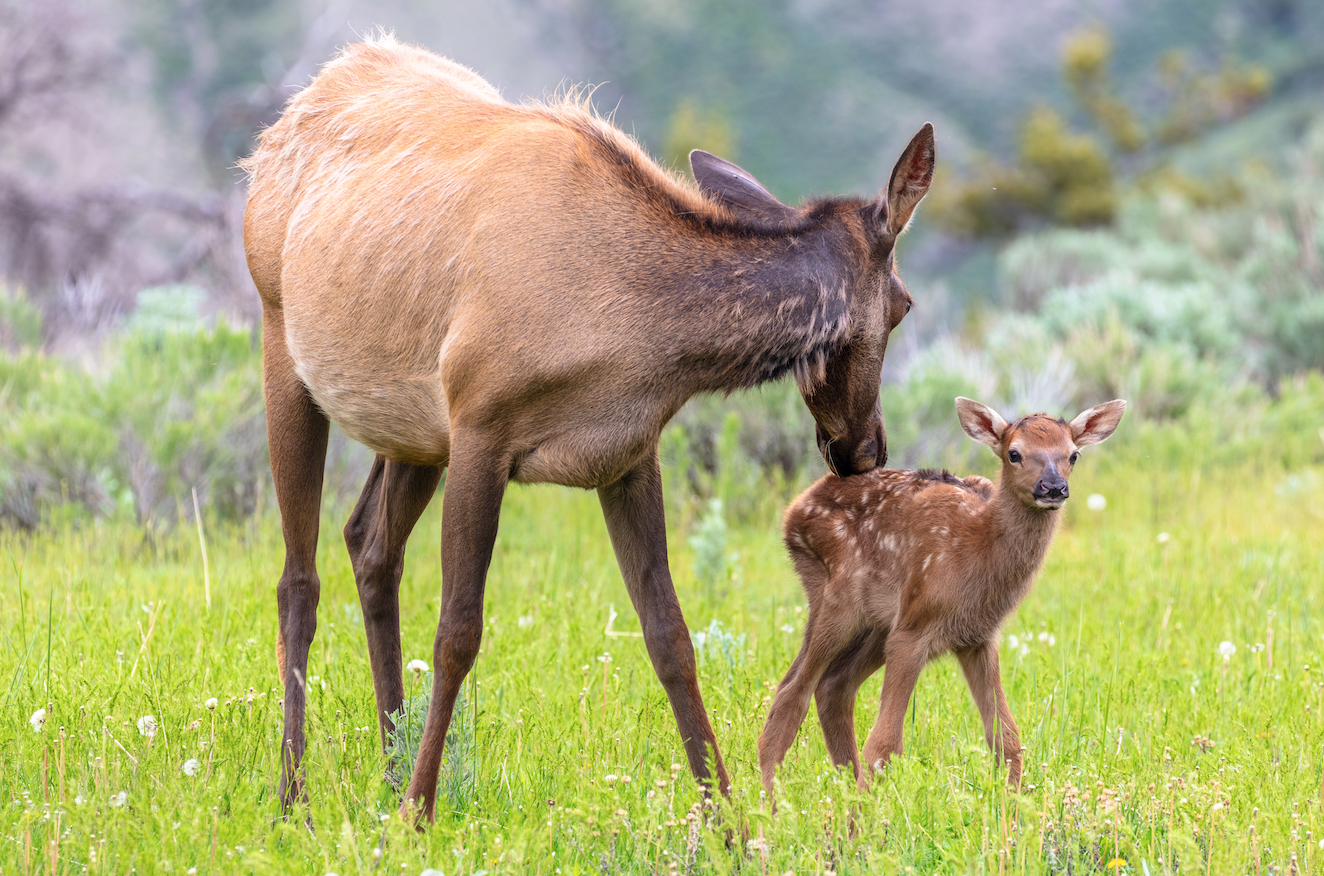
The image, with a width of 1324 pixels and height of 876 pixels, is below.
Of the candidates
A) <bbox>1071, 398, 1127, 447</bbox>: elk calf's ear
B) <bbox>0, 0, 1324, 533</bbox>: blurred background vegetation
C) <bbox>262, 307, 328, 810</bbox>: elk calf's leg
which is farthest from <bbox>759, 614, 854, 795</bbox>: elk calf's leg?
<bbox>262, 307, 328, 810</bbox>: elk calf's leg

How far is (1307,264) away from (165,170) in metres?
23.4

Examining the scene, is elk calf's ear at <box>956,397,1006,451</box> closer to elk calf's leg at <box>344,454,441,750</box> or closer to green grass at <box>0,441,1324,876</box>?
green grass at <box>0,441,1324,876</box>

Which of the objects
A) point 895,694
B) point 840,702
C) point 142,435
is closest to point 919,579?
point 895,694

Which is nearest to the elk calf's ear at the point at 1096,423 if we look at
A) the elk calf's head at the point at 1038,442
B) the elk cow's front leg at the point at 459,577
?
the elk calf's head at the point at 1038,442

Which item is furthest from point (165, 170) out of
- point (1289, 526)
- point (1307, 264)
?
point (1289, 526)

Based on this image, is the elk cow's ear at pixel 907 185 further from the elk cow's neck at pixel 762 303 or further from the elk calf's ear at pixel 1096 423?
the elk calf's ear at pixel 1096 423

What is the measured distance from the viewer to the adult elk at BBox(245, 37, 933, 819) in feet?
11.3

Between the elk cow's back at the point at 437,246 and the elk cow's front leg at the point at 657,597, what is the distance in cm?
57

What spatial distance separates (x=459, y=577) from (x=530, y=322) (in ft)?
2.45

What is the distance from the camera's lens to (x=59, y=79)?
682 inches

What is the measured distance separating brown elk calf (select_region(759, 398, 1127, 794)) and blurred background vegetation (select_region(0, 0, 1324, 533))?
747mm

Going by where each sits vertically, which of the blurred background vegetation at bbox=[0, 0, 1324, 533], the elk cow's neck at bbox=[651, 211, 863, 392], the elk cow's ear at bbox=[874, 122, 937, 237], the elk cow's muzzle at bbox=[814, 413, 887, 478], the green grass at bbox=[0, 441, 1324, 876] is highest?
the blurred background vegetation at bbox=[0, 0, 1324, 533]

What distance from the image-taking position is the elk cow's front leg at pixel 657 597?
385cm

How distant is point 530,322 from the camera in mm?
3395
